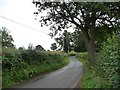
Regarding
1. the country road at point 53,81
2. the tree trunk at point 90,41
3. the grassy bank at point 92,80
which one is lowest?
the country road at point 53,81

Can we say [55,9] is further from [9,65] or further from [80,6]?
[9,65]

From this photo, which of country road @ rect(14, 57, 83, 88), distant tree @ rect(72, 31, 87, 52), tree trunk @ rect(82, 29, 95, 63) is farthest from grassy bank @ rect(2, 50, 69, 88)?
distant tree @ rect(72, 31, 87, 52)

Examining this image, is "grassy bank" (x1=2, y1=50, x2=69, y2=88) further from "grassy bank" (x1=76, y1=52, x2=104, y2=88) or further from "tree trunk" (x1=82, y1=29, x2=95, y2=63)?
"tree trunk" (x1=82, y1=29, x2=95, y2=63)

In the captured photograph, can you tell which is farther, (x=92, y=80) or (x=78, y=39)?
(x=78, y=39)

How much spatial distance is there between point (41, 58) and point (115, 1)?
10340mm

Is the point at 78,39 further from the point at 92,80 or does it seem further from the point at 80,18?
the point at 92,80

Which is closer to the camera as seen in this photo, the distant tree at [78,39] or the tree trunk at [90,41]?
the tree trunk at [90,41]

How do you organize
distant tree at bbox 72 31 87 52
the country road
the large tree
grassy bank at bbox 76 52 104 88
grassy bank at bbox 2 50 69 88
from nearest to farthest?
grassy bank at bbox 76 52 104 88 < the country road < grassy bank at bbox 2 50 69 88 < the large tree < distant tree at bbox 72 31 87 52

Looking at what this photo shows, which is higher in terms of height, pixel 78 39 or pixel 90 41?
pixel 78 39

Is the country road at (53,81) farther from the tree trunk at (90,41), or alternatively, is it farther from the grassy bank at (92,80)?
the tree trunk at (90,41)

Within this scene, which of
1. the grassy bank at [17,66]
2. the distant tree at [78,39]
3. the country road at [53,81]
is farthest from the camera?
the distant tree at [78,39]

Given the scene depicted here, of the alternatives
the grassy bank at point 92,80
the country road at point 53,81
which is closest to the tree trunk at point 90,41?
the country road at point 53,81

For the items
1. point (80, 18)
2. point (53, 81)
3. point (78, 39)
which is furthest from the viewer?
point (78, 39)

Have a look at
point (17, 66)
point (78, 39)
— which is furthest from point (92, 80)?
point (78, 39)
